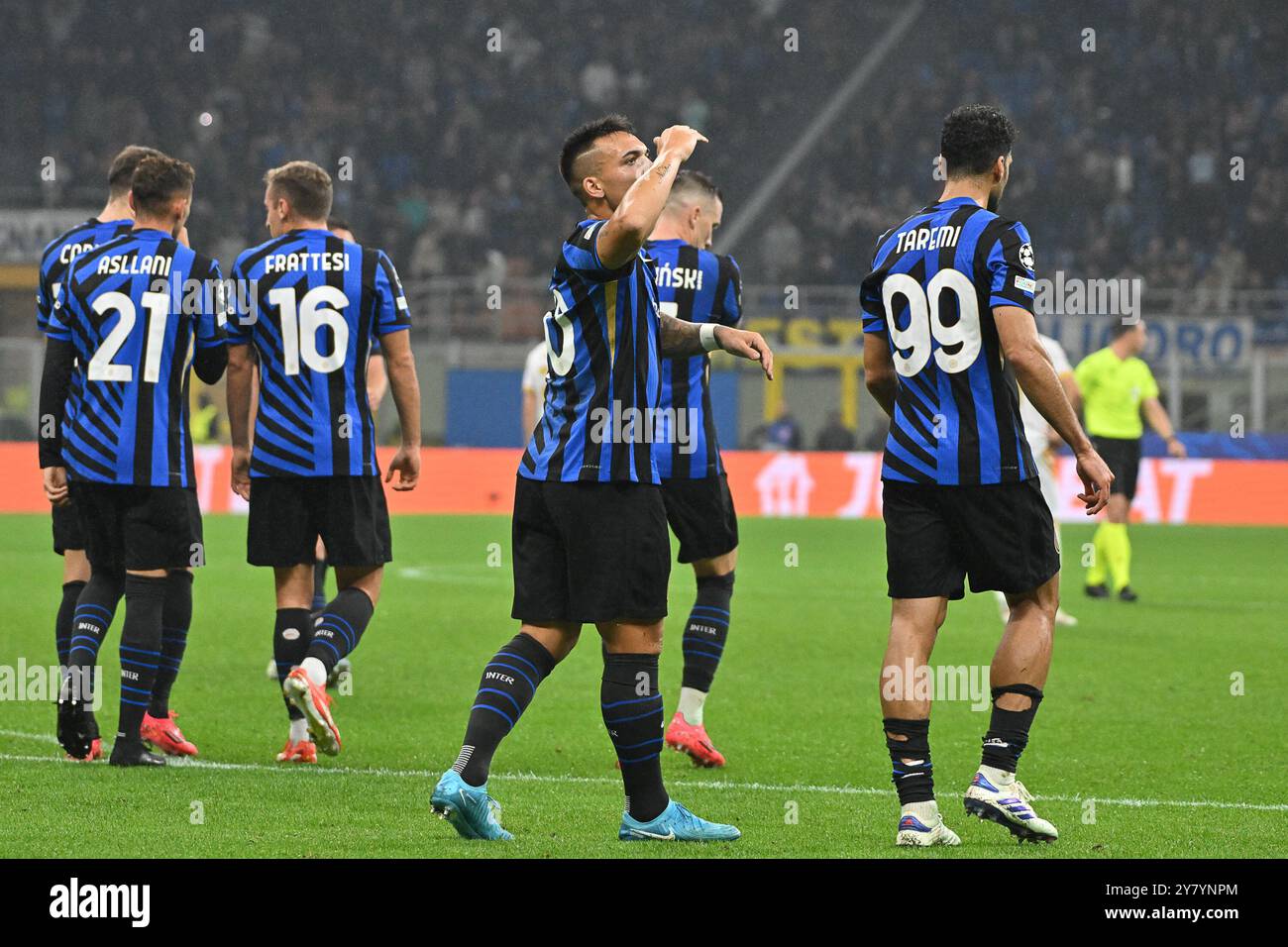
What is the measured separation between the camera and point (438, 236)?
26938mm

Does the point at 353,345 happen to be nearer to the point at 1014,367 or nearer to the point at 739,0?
the point at 1014,367

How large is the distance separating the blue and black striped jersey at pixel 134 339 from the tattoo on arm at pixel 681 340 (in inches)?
75.5

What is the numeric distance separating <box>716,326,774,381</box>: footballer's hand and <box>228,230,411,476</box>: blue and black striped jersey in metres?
1.76

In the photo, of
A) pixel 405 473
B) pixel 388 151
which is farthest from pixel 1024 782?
pixel 388 151

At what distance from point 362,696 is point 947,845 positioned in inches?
157

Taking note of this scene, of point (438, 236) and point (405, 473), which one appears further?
point (438, 236)

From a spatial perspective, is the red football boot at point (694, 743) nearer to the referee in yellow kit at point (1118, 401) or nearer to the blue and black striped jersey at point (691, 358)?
the blue and black striped jersey at point (691, 358)

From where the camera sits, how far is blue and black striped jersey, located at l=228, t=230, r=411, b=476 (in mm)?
6316

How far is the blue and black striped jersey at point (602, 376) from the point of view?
4.71 metres

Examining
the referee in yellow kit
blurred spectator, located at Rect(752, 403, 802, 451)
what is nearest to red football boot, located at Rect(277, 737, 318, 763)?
the referee in yellow kit

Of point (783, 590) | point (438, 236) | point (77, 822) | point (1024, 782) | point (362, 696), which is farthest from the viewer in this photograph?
point (438, 236)

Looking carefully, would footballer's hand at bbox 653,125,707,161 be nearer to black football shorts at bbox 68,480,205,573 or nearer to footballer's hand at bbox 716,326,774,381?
footballer's hand at bbox 716,326,774,381

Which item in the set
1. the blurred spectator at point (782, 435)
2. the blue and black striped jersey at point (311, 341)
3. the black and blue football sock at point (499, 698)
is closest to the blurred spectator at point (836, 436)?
the blurred spectator at point (782, 435)

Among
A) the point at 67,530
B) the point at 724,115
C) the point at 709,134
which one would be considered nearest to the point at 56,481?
the point at 67,530
